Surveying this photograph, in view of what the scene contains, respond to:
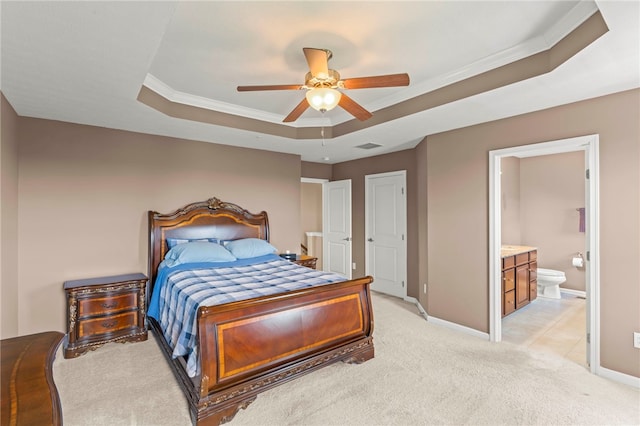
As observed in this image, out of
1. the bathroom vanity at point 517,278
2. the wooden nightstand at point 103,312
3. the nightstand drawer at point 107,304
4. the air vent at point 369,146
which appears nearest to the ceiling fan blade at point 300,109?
the air vent at point 369,146

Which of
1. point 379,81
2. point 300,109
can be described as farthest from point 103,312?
point 379,81

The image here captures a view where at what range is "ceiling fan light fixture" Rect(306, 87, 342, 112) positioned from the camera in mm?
2238

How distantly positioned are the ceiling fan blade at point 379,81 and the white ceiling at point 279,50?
36 centimetres

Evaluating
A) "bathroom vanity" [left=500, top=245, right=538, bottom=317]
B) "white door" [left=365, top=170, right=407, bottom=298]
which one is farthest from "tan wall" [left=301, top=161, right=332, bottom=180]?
"bathroom vanity" [left=500, top=245, right=538, bottom=317]

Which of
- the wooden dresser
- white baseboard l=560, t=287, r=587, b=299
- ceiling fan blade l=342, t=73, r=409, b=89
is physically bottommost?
white baseboard l=560, t=287, r=587, b=299

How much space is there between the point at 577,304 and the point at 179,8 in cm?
600

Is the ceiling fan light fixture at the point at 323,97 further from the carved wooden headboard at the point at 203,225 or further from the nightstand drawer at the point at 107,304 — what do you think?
the nightstand drawer at the point at 107,304

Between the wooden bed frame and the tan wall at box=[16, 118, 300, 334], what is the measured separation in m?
1.12

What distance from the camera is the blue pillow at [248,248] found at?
402cm

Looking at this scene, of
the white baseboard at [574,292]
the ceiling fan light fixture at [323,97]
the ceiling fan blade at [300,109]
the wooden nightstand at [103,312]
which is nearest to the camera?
the ceiling fan light fixture at [323,97]

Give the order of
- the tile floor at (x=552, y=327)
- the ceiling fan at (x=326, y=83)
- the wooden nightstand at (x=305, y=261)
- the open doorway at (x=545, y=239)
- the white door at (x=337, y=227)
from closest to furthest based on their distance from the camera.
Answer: the ceiling fan at (x=326, y=83), the tile floor at (x=552, y=327), the open doorway at (x=545, y=239), the wooden nightstand at (x=305, y=261), the white door at (x=337, y=227)

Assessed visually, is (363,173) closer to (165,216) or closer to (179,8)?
(165,216)

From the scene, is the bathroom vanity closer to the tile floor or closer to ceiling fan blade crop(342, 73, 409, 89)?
the tile floor

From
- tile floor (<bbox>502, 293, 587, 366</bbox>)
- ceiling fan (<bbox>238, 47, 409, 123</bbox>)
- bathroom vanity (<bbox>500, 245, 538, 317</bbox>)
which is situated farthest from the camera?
bathroom vanity (<bbox>500, 245, 538, 317</bbox>)
